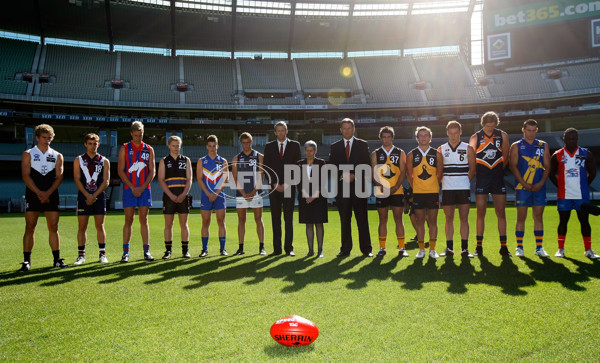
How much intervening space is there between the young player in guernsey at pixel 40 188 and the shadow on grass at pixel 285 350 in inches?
181

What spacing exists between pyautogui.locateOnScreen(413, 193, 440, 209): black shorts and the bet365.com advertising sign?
708cm

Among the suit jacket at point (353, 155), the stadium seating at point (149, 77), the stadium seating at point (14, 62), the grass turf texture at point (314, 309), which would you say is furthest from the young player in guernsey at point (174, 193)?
the stadium seating at point (14, 62)

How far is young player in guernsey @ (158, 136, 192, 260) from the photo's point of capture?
6.60 m

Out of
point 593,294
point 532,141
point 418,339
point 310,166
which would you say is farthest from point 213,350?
point 532,141

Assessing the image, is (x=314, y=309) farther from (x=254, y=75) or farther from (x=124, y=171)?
(x=254, y=75)

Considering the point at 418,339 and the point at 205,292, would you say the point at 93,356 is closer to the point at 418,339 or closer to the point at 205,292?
the point at 205,292

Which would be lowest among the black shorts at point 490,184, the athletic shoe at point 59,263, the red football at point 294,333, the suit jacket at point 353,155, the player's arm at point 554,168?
the athletic shoe at point 59,263

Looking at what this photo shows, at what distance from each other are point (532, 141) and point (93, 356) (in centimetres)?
688

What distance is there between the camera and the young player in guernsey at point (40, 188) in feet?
18.7

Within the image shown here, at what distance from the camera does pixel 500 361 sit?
239 cm

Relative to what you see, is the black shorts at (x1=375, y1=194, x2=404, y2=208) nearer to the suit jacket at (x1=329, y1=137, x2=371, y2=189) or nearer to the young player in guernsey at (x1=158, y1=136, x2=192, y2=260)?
the suit jacket at (x1=329, y1=137, x2=371, y2=189)

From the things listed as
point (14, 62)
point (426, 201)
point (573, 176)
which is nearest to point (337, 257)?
point (426, 201)

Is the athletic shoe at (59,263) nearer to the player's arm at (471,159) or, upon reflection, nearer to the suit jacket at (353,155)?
the suit jacket at (353,155)

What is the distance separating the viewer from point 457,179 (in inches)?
244
